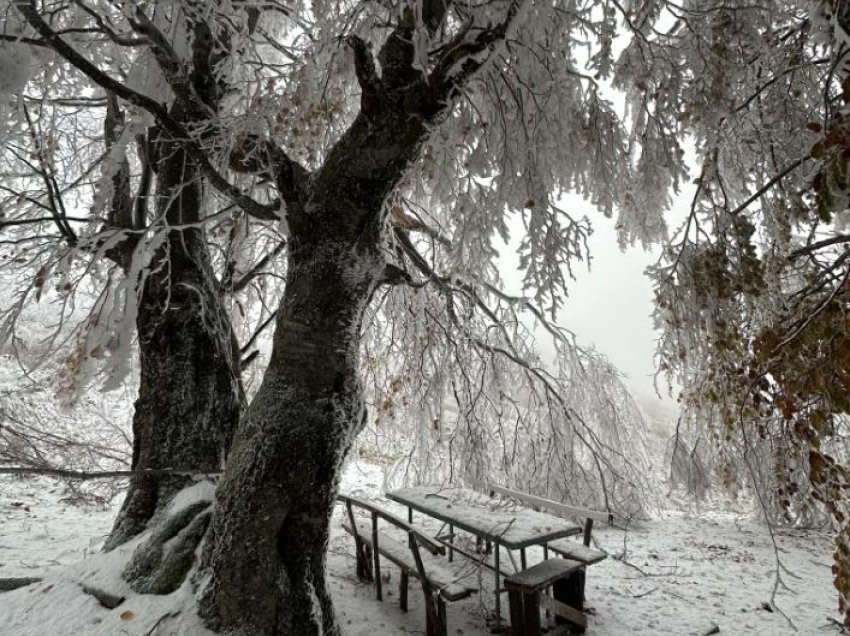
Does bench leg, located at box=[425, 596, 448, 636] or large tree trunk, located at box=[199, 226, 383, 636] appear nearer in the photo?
large tree trunk, located at box=[199, 226, 383, 636]

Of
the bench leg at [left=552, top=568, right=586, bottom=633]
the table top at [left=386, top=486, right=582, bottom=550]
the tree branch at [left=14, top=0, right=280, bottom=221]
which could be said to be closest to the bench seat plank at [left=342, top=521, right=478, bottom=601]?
the table top at [left=386, top=486, right=582, bottom=550]

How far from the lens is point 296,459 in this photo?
7.69 feet

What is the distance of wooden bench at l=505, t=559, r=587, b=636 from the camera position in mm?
3371

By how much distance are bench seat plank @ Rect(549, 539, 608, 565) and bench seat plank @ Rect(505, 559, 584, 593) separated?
0.08 m

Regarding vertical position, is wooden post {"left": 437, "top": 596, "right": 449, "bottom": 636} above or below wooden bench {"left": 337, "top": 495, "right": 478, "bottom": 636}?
below

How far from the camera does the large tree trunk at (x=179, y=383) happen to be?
305 cm

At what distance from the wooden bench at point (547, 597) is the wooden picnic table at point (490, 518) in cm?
22

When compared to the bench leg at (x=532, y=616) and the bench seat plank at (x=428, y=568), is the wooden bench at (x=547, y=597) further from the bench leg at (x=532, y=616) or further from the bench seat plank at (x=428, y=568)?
the bench seat plank at (x=428, y=568)

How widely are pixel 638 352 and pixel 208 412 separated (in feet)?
63.6

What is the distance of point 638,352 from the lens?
19.7m

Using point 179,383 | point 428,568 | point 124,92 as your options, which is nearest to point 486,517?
point 428,568

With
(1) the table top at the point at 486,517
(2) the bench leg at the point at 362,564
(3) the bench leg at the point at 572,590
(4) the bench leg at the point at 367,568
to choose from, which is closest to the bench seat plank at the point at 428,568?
(2) the bench leg at the point at 362,564

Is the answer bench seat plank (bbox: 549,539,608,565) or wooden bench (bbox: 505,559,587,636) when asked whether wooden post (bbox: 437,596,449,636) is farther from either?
bench seat plank (bbox: 549,539,608,565)

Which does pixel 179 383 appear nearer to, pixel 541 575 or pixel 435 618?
pixel 435 618
